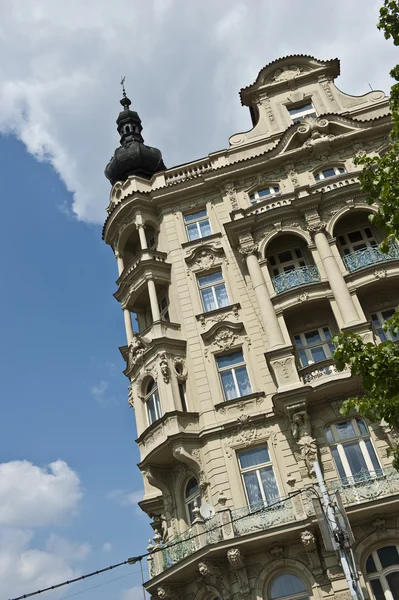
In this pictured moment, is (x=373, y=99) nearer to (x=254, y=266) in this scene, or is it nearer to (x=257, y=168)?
(x=257, y=168)

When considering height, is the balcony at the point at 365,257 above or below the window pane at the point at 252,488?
above

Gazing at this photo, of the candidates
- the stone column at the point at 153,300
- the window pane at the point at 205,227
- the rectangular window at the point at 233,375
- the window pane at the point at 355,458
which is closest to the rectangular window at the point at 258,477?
the rectangular window at the point at 233,375

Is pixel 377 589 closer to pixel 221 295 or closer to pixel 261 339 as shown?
pixel 261 339

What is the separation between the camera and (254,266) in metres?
25.1

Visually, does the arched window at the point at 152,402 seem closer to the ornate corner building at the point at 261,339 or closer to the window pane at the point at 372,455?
the ornate corner building at the point at 261,339

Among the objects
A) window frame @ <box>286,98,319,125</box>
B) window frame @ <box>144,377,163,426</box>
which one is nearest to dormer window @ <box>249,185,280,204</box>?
window frame @ <box>286,98,319,125</box>

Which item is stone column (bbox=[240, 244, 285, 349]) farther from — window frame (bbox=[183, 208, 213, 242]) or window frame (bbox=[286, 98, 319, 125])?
window frame (bbox=[286, 98, 319, 125])

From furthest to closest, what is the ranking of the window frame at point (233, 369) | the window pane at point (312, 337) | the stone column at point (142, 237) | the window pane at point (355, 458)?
the stone column at point (142, 237)
the window pane at point (312, 337)
the window frame at point (233, 369)
the window pane at point (355, 458)

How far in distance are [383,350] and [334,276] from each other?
11071 millimetres

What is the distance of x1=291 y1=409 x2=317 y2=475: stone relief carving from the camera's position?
2069 centimetres

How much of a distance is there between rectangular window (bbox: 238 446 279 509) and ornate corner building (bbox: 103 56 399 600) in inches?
2.0

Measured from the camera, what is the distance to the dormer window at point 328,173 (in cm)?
2770

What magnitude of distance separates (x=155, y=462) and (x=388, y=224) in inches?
571

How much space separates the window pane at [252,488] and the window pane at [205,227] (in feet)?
38.6
